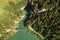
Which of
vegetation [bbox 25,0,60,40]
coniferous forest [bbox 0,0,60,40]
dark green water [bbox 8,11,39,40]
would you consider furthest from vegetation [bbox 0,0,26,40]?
vegetation [bbox 25,0,60,40]

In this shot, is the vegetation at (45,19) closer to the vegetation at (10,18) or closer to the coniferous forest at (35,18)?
the coniferous forest at (35,18)

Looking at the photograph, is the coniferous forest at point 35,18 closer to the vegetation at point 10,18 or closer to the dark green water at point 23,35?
the vegetation at point 10,18

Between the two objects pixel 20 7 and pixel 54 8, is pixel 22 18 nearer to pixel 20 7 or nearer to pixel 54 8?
pixel 20 7

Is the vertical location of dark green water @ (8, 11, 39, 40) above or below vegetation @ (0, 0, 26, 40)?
below

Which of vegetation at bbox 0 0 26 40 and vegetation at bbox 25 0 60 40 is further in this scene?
vegetation at bbox 25 0 60 40

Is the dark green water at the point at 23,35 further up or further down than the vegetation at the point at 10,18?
further down

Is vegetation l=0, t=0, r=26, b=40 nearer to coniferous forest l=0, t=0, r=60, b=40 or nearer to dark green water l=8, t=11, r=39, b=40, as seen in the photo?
coniferous forest l=0, t=0, r=60, b=40

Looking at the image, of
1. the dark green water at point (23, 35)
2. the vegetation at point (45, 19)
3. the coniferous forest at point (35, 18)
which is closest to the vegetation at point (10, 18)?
the coniferous forest at point (35, 18)

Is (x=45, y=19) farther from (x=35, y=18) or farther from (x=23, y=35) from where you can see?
(x=23, y=35)

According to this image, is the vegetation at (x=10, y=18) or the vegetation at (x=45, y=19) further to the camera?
the vegetation at (x=45, y=19)
